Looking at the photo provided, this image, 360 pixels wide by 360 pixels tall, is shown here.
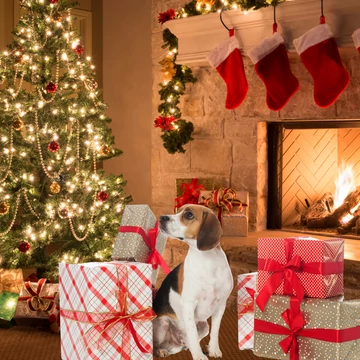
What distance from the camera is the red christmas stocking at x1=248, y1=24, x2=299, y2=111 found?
358cm

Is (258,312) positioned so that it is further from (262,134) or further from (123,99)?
(123,99)

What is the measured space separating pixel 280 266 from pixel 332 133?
8.46 ft

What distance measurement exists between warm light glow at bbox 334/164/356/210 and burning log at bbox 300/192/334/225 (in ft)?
0.17

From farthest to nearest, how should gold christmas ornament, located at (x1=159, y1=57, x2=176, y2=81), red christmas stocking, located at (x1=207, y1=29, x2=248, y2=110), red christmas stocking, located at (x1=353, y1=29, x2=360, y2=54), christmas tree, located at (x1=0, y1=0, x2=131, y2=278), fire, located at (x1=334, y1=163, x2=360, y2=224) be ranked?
1. gold christmas ornament, located at (x1=159, y1=57, x2=176, y2=81)
2. fire, located at (x1=334, y1=163, x2=360, y2=224)
3. red christmas stocking, located at (x1=207, y1=29, x2=248, y2=110)
4. christmas tree, located at (x1=0, y1=0, x2=131, y2=278)
5. red christmas stocking, located at (x1=353, y1=29, x2=360, y2=54)

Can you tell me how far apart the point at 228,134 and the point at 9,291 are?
1.59 m

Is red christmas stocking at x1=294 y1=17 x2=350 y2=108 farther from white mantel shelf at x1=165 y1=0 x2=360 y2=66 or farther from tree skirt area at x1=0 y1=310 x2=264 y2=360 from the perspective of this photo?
tree skirt area at x1=0 y1=310 x2=264 y2=360

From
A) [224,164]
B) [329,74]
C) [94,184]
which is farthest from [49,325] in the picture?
[329,74]

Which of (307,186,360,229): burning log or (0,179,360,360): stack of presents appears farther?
(307,186,360,229): burning log

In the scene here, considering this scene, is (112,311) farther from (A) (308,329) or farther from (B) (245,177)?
(B) (245,177)

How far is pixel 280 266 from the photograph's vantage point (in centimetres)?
192

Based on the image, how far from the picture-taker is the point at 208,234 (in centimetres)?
183

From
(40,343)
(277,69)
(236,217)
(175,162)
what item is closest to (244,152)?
(236,217)

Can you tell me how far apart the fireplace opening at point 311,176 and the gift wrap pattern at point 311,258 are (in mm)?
2250

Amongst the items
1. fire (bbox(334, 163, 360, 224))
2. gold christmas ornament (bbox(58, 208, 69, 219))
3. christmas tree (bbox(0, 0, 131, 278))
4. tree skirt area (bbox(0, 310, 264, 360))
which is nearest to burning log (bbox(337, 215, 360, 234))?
fire (bbox(334, 163, 360, 224))
